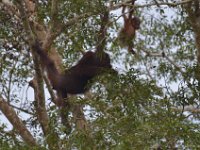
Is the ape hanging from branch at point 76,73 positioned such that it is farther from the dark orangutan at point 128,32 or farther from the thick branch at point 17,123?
the thick branch at point 17,123

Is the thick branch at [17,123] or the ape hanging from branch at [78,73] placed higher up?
the ape hanging from branch at [78,73]

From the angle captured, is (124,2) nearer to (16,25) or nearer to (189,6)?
(189,6)

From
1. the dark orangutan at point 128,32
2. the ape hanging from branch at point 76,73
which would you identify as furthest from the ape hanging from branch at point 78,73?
the dark orangutan at point 128,32

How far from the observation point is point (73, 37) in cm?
695

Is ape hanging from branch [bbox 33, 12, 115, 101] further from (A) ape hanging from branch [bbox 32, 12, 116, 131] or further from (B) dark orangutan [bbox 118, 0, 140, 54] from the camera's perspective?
(B) dark orangutan [bbox 118, 0, 140, 54]

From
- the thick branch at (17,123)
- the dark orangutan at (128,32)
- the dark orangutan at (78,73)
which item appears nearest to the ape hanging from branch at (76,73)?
the dark orangutan at (78,73)

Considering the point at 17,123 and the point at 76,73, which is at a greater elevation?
the point at 76,73

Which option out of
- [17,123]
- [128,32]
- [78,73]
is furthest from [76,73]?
[128,32]

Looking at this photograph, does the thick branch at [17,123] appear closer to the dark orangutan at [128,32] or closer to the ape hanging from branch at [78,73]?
the ape hanging from branch at [78,73]

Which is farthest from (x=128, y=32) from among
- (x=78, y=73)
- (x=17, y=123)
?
(x=17, y=123)

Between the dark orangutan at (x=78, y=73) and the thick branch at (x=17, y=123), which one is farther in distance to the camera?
the thick branch at (x=17, y=123)

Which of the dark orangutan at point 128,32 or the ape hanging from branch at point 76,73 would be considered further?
the dark orangutan at point 128,32

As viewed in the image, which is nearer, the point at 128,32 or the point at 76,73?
the point at 76,73

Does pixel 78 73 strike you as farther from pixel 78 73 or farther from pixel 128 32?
pixel 128 32
